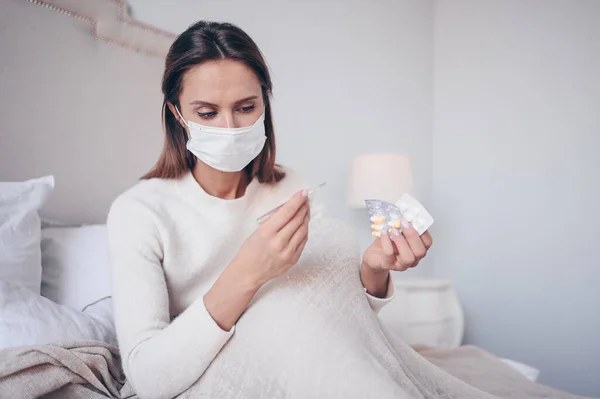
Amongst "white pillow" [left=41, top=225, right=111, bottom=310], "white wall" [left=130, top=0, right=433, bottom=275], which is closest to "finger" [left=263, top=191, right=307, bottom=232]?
"white pillow" [left=41, top=225, right=111, bottom=310]

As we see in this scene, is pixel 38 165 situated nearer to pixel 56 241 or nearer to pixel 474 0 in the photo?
pixel 56 241

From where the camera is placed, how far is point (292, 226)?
69 cm

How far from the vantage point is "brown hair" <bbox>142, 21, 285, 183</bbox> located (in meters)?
0.89

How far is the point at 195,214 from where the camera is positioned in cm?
93

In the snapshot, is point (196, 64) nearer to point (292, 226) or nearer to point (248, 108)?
point (248, 108)

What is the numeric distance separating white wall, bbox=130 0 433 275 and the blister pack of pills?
119 centimetres

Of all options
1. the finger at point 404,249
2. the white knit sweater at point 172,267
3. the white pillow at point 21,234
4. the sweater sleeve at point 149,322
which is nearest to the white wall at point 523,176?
the white knit sweater at point 172,267

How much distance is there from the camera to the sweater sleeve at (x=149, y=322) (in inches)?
26.9

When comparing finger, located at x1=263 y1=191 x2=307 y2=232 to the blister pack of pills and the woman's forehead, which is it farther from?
the woman's forehead

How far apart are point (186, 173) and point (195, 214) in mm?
109

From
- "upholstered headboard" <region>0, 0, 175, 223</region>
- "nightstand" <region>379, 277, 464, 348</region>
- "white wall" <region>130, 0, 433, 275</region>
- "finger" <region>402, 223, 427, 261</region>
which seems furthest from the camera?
"white wall" <region>130, 0, 433, 275</region>

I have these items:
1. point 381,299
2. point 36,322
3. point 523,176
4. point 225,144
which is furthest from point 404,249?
point 523,176

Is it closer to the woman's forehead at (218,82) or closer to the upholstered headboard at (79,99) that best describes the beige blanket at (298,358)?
the woman's forehead at (218,82)

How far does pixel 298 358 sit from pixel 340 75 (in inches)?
69.9
